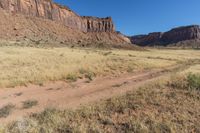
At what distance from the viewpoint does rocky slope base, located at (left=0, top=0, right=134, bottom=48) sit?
57.3 meters

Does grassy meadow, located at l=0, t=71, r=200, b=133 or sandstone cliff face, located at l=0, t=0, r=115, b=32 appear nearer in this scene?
grassy meadow, located at l=0, t=71, r=200, b=133

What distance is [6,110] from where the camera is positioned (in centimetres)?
758

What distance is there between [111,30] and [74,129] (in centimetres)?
13642

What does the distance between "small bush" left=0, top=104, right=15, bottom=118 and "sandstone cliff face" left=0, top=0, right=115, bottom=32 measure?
236ft

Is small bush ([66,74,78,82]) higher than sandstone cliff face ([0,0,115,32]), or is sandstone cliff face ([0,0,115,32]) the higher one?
sandstone cliff face ([0,0,115,32])

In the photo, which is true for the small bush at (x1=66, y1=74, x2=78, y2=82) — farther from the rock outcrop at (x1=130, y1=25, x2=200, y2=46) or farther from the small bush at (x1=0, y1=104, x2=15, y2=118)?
the rock outcrop at (x1=130, y1=25, x2=200, y2=46)

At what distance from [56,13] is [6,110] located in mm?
101238

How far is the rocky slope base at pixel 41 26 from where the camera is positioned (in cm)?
5728

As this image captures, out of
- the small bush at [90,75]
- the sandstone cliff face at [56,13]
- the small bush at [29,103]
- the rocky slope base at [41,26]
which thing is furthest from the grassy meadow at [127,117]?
the sandstone cliff face at [56,13]

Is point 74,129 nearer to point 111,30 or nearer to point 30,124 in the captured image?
point 30,124

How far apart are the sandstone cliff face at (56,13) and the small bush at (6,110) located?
71.8 meters

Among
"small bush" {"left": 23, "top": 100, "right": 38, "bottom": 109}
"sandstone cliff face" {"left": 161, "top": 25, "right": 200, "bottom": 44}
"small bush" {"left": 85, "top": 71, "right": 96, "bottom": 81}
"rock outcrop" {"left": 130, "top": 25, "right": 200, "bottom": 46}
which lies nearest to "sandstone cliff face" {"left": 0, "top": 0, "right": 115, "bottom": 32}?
"rock outcrop" {"left": 130, "top": 25, "right": 200, "bottom": 46}

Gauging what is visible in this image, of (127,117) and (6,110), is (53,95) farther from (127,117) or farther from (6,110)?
(127,117)

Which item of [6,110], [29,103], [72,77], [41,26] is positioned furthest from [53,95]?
[41,26]
